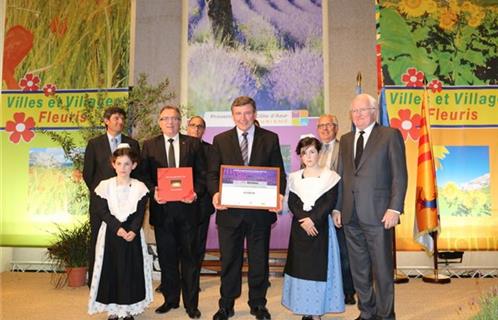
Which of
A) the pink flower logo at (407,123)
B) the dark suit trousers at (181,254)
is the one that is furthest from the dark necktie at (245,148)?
the pink flower logo at (407,123)

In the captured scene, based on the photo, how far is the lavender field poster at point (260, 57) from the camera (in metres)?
5.94

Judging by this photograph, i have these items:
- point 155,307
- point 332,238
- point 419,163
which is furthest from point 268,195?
point 419,163

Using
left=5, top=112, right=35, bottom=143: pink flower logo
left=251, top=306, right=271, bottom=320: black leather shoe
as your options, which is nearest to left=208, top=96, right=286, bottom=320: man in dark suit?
left=251, top=306, right=271, bottom=320: black leather shoe

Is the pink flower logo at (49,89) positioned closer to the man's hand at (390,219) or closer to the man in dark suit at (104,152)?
the man in dark suit at (104,152)

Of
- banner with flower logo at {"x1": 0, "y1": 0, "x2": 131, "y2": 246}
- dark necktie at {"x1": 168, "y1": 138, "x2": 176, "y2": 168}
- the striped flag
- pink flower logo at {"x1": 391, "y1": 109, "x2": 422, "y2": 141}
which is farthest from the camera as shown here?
banner with flower logo at {"x1": 0, "y1": 0, "x2": 131, "y2": 246}

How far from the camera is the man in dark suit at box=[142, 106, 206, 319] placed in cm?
347

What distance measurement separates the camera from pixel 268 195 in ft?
10.4

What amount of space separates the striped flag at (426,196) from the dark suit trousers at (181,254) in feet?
9.19

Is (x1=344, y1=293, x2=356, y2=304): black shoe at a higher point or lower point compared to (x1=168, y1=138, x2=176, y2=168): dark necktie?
lower

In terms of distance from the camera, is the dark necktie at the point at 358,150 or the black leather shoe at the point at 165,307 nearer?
the dark necktie at the point at 358,150

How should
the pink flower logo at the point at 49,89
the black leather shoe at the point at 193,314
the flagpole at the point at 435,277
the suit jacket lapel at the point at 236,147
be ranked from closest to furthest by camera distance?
the suit jacket lapel at the point at 236,147, the black leather shoe at the point at 193,314, the flagpole at the point at 435,277, the pink flower logo at the point at 49,89

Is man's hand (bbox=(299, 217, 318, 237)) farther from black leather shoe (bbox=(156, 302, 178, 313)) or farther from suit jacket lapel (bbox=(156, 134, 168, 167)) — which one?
black leather shoe (bbox=(156, 302, 178, 313))

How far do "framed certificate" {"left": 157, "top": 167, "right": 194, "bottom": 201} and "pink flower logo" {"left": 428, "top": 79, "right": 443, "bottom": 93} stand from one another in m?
3.86

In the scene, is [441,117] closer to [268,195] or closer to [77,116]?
[268,195]
